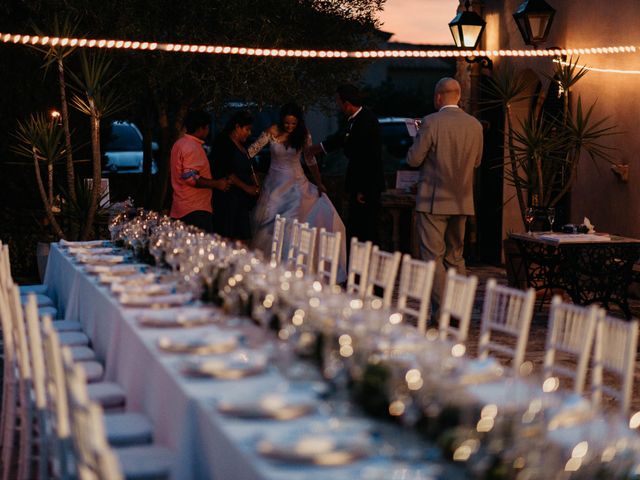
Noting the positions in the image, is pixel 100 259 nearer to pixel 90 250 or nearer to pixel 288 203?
pixel 90 250

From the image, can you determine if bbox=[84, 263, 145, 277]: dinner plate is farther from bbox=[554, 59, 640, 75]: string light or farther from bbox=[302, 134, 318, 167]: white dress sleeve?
bbox=[554, 59, 640, 75]: string light

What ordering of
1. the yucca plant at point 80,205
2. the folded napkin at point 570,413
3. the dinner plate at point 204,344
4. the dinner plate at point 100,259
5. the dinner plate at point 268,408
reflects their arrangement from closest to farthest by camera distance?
the folded napkin at point 570,413, the dinner plate at point 268,408, the dinner plate at point 204,344, the dinner plate at point 100,259, the yucca plant at point 80,205

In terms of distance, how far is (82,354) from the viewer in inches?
237

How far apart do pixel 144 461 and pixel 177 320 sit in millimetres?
1010

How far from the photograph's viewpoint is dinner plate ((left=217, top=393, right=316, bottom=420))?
11.5 feet

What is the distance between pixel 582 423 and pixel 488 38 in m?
11.3

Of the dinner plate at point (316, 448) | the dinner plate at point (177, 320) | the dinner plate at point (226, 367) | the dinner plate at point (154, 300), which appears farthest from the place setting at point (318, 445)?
the dinner plate at point (154, 300)

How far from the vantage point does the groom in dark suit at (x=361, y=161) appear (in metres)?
9.85

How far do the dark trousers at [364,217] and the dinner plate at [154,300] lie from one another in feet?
14.2

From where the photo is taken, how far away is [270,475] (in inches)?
120

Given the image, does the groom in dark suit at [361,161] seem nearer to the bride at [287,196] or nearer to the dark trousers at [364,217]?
the dark trousers at [364,217]

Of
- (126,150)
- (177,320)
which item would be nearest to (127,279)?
(177,320)

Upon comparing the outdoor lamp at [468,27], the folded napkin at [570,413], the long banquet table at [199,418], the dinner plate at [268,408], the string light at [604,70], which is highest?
the outdoor lamp at [468,27]

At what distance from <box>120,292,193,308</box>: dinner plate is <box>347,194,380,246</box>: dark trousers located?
4.34 meters
